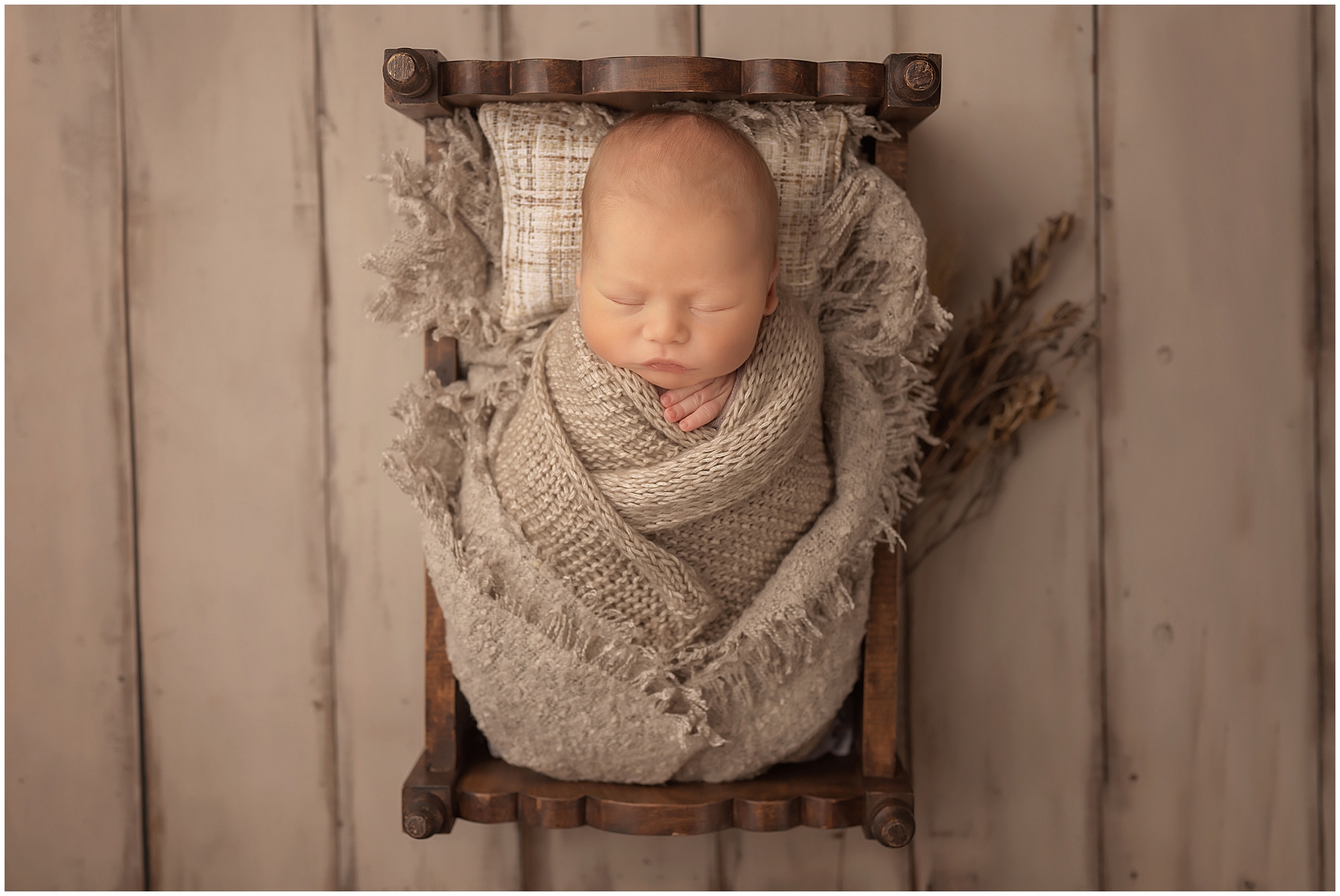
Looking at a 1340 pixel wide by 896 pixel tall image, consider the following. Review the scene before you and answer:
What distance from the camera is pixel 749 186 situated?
1.77ft

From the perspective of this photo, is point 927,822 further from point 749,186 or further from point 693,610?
point 749,186

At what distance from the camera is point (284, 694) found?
0.83 m

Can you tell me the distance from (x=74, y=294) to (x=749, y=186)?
69 cm

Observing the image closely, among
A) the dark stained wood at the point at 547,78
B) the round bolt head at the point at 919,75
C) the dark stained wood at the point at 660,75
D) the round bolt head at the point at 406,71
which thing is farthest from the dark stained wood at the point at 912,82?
the round bolt head at the point at 406,71

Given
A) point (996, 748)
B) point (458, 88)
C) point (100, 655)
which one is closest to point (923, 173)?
point (458, 88)

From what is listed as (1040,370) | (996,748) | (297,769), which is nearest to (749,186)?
(1040,370)

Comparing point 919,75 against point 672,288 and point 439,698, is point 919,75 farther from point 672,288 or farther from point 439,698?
point 439,698

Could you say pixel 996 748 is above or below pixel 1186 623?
below

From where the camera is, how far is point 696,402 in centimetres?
59

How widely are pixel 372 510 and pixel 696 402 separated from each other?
1.31 feet

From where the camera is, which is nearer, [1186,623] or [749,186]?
[749,186]

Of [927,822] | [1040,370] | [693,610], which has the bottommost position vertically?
[927,822]

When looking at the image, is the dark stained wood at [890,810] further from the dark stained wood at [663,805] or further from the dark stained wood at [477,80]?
the dark stained wood at [477,80]

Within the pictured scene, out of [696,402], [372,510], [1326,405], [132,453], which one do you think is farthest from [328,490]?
[1326,405]
